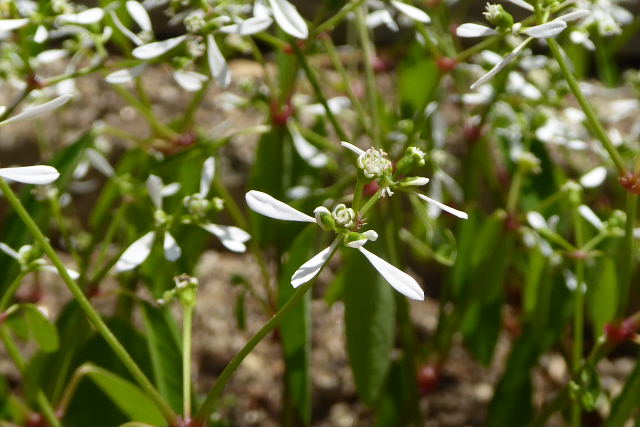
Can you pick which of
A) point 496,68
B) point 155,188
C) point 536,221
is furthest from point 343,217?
point 536,221

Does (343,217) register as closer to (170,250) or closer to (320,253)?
(320,253)

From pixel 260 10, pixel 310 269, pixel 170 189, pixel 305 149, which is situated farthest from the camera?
pixel 305 149

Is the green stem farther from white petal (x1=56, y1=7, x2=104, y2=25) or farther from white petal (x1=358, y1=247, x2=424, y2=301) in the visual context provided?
white petal (x1=56, y1=7, x2=104, y2=25)

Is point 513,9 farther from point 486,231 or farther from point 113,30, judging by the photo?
point 113,30

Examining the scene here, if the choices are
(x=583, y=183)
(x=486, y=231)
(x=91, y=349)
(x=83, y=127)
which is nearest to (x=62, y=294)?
(x=83, y=127)

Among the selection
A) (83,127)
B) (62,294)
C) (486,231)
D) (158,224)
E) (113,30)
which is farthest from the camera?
(83,127)

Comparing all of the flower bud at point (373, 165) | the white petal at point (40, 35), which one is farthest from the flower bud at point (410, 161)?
the white petal at point (40, 35)
